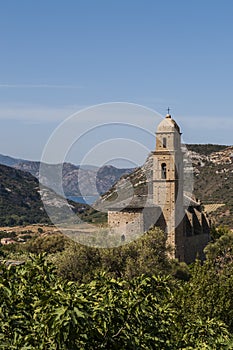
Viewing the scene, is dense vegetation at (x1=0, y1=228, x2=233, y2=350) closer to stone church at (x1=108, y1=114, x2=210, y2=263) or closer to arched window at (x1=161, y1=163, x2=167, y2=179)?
stone church at (x1=108, y1=114, x2=210, y2=263)

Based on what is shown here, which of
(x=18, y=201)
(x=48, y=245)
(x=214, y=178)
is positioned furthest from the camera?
(x=18, y=201)

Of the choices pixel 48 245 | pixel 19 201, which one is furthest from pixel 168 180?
pixel 19 201

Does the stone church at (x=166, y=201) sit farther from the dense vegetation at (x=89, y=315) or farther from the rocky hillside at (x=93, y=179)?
the dense vegetation at (x=89, y=315)

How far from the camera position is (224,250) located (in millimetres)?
49094

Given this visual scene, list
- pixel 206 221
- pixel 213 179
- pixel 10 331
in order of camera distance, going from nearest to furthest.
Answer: pixel 10 331, pixel 206 221, pixel 213 179

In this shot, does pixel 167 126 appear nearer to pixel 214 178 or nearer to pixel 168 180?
pixel 168 180

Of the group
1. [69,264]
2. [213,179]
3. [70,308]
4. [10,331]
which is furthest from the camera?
[213,179]

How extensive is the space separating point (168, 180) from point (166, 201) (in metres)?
1.72

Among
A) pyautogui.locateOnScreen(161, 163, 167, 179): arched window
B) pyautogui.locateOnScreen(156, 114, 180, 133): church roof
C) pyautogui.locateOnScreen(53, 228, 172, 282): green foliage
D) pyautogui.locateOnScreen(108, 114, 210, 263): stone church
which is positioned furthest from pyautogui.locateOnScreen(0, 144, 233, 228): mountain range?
pyautogui.locateOnScreen(53, 228, 172, 282): green foliage

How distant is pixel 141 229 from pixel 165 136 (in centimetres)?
841

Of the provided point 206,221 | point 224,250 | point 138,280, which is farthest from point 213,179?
point 138,280

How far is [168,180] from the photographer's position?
4847 cm

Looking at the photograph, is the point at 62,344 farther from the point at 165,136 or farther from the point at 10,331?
the point at 165,136

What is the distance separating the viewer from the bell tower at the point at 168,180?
48031 mm
